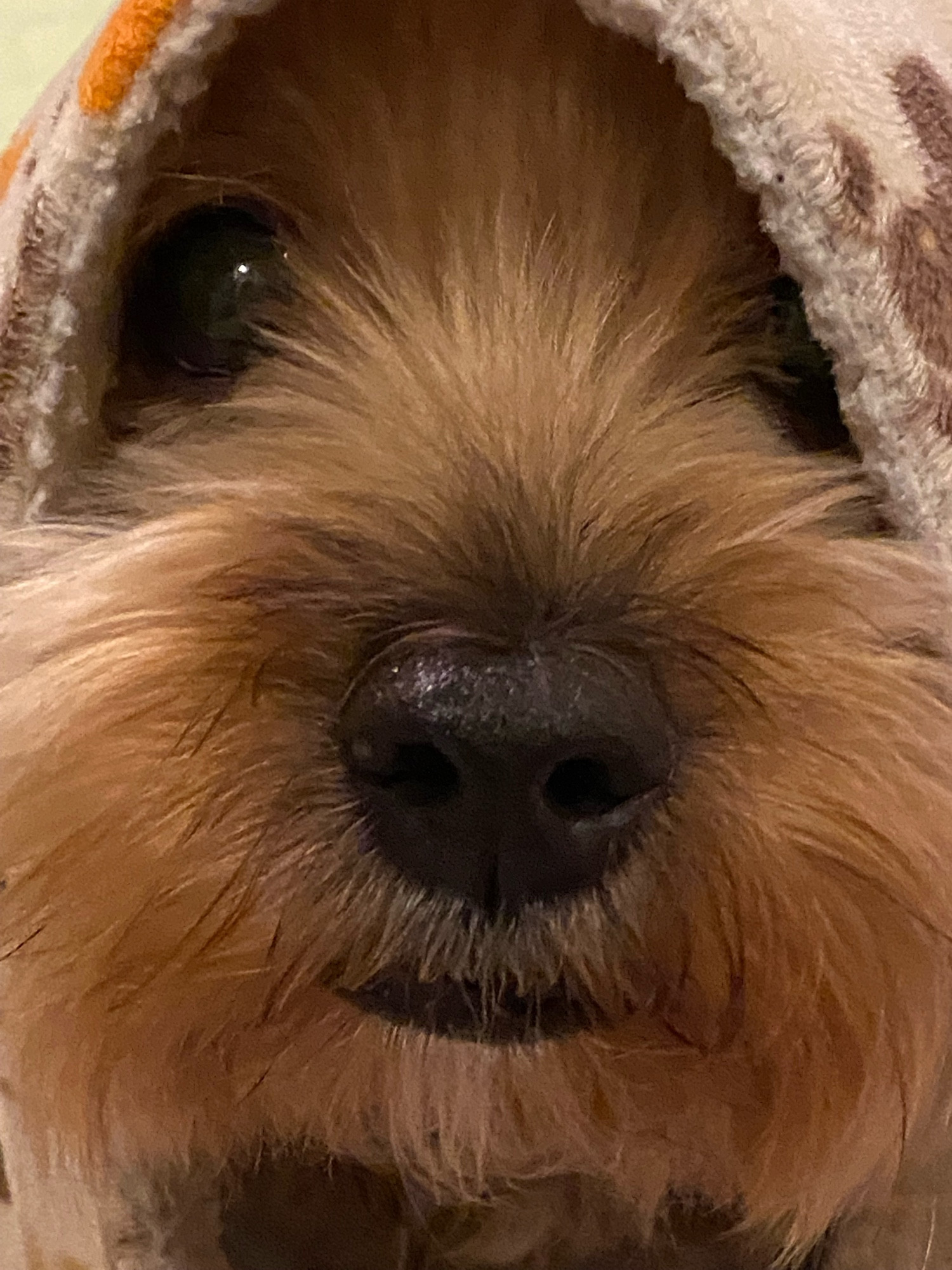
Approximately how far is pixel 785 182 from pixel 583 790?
0.98 feet

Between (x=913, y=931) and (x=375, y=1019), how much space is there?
24cm

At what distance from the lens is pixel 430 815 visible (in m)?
0.72

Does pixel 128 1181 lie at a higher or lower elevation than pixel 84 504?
lower

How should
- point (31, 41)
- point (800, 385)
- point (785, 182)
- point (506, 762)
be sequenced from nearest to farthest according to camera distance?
1. point (506, 762)
2. point (785, 182)
3. point (800, 385)
4. point (31, 41)

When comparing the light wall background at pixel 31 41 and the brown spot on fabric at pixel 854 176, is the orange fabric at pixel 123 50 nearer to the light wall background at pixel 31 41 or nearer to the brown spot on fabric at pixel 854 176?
the brown spot on fabric at pixel 854 176

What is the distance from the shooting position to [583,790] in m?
0.72

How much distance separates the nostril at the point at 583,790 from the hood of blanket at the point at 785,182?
8.9 inches

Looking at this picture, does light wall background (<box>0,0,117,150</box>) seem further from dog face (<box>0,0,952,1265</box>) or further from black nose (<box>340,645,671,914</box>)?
black nose (<box>340,645,671,914</box>)

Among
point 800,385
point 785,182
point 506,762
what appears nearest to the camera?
point 506,762

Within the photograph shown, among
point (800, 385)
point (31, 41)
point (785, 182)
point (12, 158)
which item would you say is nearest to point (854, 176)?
point (785, 182)

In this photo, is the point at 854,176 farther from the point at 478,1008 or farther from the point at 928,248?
the point at 478,1008

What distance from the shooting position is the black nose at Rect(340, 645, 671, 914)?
0.70 meters

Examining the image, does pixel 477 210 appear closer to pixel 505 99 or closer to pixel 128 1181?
pixel 505 99

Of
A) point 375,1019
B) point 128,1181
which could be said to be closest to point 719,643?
point 375,1019
